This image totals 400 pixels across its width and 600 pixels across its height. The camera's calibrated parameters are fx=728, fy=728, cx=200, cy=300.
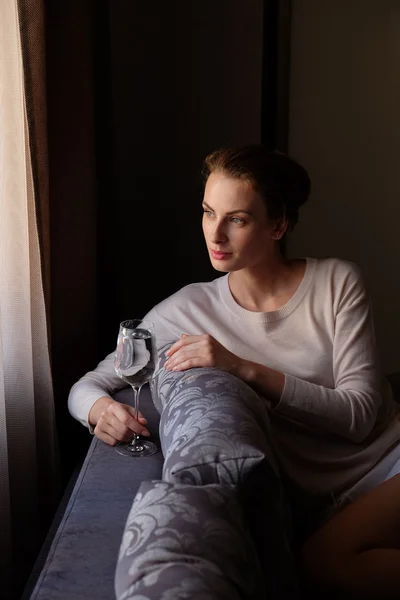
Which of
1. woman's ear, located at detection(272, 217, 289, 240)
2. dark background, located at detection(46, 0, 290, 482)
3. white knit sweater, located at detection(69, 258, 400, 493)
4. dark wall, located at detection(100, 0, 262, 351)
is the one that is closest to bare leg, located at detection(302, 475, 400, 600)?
white knit sweater, located at detection(69, 258, 400, 493)

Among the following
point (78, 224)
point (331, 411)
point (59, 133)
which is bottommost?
point (331, 411)

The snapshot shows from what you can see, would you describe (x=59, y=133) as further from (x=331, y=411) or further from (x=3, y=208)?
(x=331, y=411)

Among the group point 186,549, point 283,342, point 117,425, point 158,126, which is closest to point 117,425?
point 117,425

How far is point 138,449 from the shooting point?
4.92 ft

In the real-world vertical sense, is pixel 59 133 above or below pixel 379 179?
above

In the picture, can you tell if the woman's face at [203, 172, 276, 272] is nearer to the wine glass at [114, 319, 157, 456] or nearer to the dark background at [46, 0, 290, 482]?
the wine glass at [114, 319, 157, 456]

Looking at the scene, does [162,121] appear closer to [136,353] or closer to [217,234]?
[217,234]

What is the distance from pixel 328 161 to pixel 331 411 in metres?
1.70

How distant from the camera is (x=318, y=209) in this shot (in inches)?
121

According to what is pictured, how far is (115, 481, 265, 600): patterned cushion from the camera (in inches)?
31.9

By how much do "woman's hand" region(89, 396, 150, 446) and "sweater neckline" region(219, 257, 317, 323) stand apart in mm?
365

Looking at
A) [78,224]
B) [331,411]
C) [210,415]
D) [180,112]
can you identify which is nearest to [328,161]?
[180,112]

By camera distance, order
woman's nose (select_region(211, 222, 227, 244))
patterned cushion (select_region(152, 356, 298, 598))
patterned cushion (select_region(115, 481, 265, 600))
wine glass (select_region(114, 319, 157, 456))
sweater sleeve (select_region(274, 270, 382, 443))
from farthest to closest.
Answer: woman's nose (select_region(211, 222, 227, 244)) → sweater sleeve (select_region(274, 270, 382, 443)) → wine glass (select_region(114, 319, 157, 456)) → patterned cushion (select_region(152, 356, 298, 598)) → patterned cushion (select_region(115, 481, 265, 600))

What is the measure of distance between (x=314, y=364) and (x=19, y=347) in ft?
2.25
